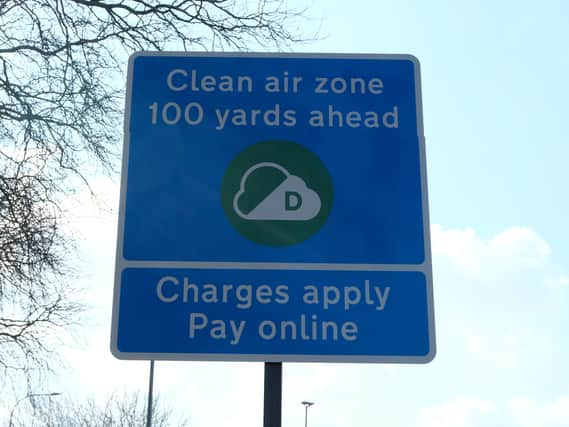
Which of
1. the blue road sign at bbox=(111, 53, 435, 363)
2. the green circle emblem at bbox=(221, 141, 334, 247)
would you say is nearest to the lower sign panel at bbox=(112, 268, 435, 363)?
the blue road sign at bbox=(111, 53, 435, 363)

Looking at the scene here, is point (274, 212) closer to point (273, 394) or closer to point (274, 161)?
point (274, 161)

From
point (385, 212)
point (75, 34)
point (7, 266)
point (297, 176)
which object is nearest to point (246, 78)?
point (297, 176)

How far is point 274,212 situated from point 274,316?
0.34 m

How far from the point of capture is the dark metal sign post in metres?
2.32

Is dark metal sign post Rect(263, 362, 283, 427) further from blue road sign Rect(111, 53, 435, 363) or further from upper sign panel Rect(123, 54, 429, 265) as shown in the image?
upper sign panel Rect(123, 54, 429, 265)

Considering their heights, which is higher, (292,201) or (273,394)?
(292,201)

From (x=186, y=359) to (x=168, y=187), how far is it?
0.57 m

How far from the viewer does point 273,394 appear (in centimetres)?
237

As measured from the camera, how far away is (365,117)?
2732 millimetres

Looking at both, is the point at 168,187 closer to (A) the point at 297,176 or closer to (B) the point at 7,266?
(A) the point at 297,176

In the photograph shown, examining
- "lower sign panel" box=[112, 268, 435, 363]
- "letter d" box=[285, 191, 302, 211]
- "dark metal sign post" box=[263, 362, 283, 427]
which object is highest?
"letter d" box=[285, 191, 302, 211]

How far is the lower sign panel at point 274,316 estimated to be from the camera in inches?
95.6

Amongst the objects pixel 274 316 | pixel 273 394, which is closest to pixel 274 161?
pixel 274 316

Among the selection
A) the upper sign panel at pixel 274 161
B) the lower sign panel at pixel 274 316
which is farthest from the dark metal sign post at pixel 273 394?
the upper sign panel at pixel 274 161
